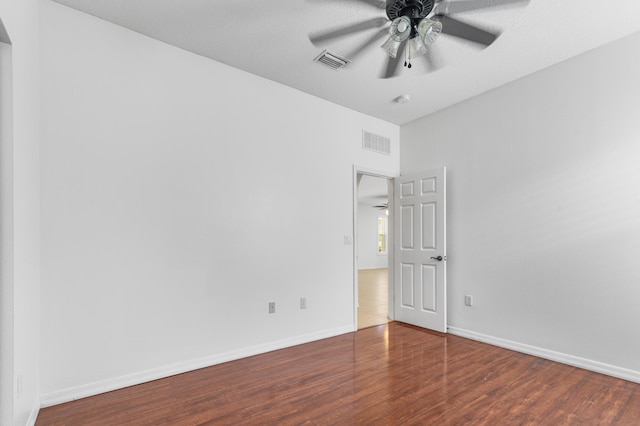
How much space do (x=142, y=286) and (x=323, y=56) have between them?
270 cm

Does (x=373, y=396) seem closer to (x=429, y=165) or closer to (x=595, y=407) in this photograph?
(x=595, y=407)

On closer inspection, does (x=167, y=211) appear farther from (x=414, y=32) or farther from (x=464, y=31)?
(x=464, y=31)

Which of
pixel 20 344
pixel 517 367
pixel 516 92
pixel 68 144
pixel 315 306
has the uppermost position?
pixel 516 92

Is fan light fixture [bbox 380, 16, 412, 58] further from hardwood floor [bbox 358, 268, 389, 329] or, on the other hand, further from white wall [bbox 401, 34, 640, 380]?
hardwood floor [bbox 358, 268, 389, 329]

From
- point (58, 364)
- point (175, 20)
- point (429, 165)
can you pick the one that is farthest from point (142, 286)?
point (429, 165)

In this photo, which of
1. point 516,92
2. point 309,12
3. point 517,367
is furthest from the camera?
point 516,92

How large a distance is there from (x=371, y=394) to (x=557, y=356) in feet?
6.93

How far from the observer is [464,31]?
243 cm

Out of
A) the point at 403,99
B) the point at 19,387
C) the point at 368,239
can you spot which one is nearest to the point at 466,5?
the point at 403,99

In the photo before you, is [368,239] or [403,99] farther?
[368,239]

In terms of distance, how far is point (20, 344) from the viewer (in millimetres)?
1773

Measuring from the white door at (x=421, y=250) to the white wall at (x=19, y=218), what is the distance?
13.1 feet

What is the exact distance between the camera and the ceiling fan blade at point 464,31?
2266 mm

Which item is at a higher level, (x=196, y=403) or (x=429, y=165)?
(x=429, y=165)
